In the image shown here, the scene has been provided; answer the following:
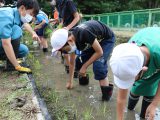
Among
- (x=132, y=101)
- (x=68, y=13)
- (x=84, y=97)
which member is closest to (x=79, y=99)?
(x=84, y=97)

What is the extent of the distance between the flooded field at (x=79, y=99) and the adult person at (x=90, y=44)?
24 centimetres

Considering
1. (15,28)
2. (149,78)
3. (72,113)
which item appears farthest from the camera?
(15,28)

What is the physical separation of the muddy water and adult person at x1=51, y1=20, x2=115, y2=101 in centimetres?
21

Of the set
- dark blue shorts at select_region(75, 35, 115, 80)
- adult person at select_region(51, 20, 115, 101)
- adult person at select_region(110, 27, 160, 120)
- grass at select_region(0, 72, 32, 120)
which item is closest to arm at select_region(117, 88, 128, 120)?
adult person at select_region(110, 27, 160, 120)

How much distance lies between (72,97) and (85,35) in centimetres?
100

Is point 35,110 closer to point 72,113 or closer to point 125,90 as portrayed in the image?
→ point 72,113

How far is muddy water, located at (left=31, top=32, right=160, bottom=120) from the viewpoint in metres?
3.62

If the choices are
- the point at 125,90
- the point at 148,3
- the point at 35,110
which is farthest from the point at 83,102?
the point at 148,3

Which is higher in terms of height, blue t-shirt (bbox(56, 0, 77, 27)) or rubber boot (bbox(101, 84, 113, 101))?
blue t-shirt (bbox(56, 0, 77, 27))

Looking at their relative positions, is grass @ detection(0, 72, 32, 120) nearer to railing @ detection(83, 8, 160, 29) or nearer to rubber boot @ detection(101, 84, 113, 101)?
rubber boot @ detection(101, 84, 113, 101)

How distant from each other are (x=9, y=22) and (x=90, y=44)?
4.96ft

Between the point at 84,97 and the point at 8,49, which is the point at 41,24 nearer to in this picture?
the point at 8,49

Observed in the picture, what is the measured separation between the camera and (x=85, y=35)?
12.0 feet

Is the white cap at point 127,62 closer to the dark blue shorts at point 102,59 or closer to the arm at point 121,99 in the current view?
the arm at point 121,99
